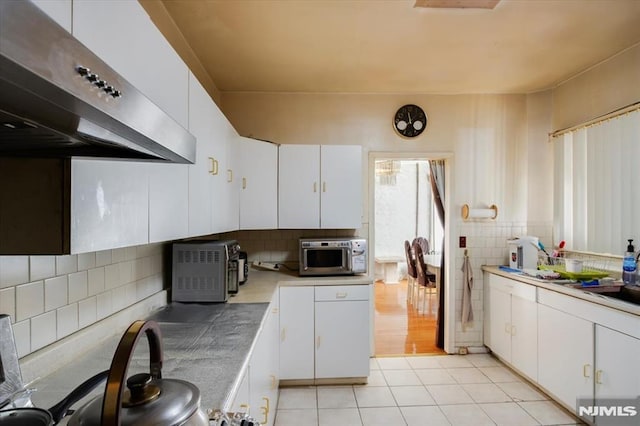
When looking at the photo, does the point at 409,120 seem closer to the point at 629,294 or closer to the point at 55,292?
the point at 629,294

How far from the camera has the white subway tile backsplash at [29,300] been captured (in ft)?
3.60

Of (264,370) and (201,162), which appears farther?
(264,370)

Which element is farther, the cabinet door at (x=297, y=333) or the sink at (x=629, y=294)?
the cabinet door at (x=297, y=333)

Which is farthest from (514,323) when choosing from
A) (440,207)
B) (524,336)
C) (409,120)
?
(409,120)

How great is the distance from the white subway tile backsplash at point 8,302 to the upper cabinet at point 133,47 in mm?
729

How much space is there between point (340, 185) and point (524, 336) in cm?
202

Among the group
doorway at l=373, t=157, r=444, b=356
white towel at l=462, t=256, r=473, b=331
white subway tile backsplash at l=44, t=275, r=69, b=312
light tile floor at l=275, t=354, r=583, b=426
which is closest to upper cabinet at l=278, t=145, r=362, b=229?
white towel at l=462, t=256, r=473, b=331

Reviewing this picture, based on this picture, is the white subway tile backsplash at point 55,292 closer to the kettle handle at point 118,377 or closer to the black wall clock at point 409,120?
the kettle handle at point 118,377

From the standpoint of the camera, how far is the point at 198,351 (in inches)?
57.2

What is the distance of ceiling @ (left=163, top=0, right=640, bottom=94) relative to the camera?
2.11 metres

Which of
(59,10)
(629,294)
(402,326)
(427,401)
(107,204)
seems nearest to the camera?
(59,10)

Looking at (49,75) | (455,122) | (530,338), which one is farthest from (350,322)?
(49,75)

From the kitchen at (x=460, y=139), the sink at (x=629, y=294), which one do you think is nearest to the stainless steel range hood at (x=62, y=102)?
the kitchen at (x=460, y=139)

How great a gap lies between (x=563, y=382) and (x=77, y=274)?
121 inches
